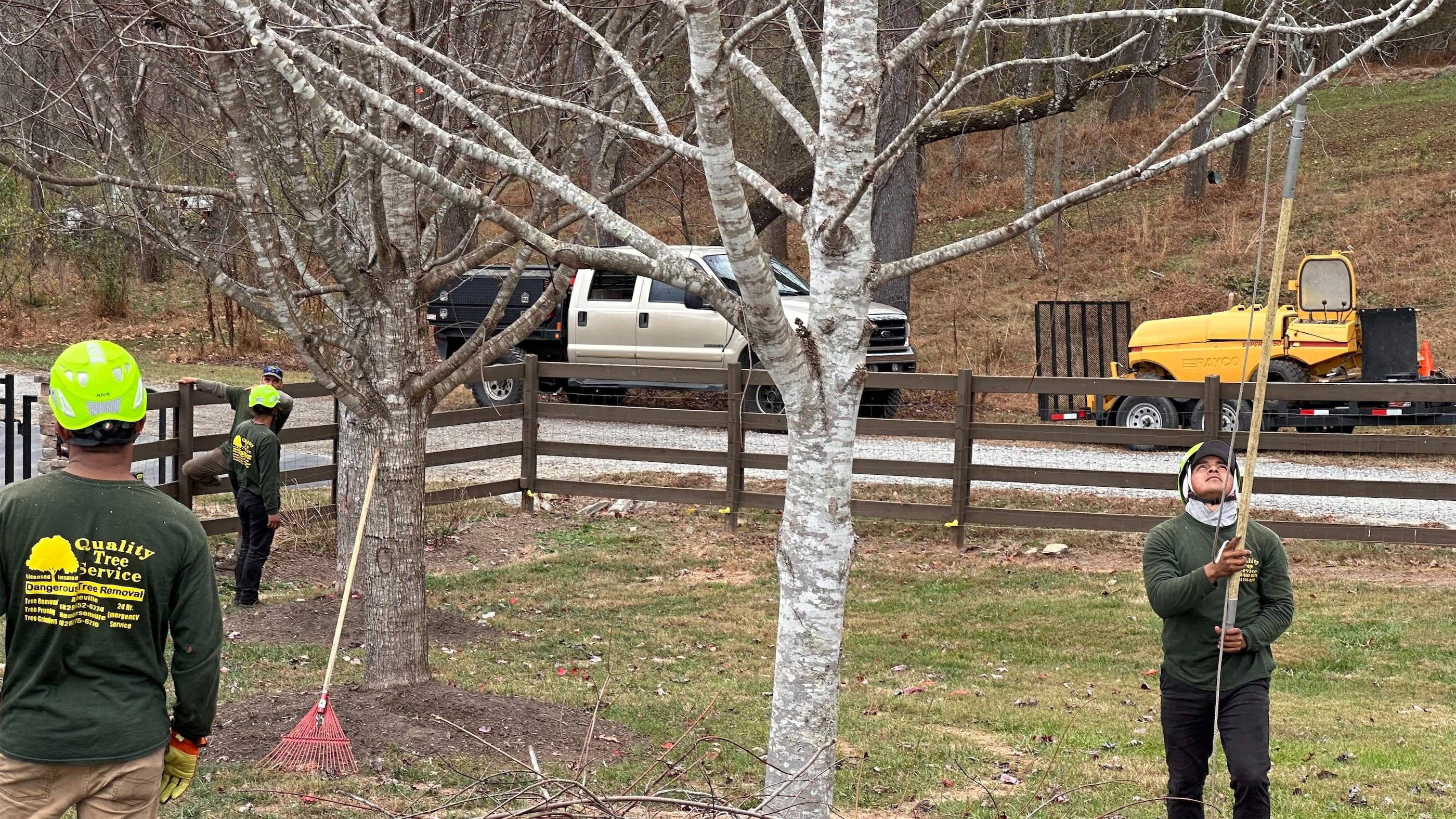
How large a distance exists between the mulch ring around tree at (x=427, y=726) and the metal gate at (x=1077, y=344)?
9176 millimetres

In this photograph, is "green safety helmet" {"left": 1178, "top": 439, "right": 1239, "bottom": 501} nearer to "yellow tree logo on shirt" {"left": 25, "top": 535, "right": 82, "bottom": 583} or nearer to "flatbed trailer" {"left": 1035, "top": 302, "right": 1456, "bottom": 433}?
"yellow tree logo on shirt" {"left": 25, "top": 535, "right": 82, "bottom": 583}

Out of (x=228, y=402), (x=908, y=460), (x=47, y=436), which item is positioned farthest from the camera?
(x=908, y=460)

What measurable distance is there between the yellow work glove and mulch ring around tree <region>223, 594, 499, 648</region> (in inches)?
181

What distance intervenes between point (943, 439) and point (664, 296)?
782cm

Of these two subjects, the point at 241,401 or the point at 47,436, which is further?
the point at 47,436

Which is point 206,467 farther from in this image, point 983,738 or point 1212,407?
point 1212,407

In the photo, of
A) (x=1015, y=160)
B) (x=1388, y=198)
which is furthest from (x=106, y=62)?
(x=1015, y=160)

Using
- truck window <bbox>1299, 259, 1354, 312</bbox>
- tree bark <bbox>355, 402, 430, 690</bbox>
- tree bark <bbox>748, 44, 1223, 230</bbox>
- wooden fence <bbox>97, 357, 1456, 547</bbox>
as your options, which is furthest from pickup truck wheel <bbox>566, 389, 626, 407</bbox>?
tree bark <bbox>355, 402, 430, 690</bbox>

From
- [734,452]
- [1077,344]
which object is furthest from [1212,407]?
[1077,344]

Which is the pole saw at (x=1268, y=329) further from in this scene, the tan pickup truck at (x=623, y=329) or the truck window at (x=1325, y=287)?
the tan pickup truck at (x=623, y=329)

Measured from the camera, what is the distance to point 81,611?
3383mm

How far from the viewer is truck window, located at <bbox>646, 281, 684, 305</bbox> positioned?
63.3 feet

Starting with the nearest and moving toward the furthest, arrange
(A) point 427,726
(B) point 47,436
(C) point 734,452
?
(A) point 427,726
(B) point 47,436
(C) point 734,452

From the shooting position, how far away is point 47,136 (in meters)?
7.74
